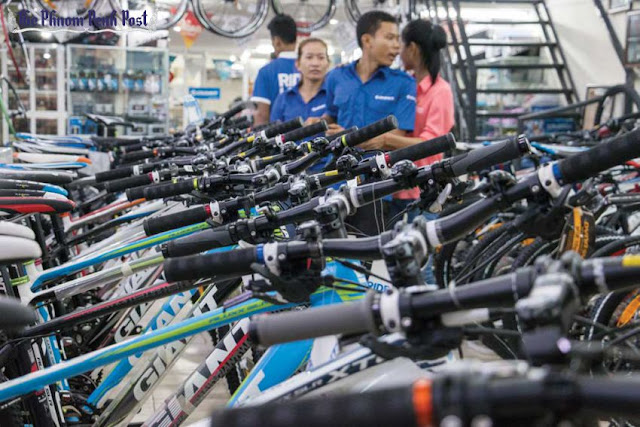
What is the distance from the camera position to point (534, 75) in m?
7.63

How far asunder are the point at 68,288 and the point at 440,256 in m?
2.29

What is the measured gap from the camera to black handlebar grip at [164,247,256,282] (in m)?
1.12

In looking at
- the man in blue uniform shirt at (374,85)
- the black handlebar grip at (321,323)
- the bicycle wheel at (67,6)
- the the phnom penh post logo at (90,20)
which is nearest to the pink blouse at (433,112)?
the man in blue uniform shirt at (374,85)

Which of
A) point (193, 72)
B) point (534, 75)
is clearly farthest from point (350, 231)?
point (193, 72)

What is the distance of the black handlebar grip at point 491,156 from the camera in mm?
1471

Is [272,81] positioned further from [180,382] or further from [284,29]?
[180,382]

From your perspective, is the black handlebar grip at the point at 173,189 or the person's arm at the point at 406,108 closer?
the black handlebar grip at the point at 173,189

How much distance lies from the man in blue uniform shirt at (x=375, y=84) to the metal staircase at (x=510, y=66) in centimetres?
293

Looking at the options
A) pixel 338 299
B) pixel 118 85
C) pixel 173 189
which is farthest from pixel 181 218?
pixel 118 85

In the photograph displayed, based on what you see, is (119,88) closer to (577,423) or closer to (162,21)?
(162,21)

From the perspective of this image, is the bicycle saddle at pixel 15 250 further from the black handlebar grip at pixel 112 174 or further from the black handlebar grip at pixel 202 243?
the black handlebar grip at pixel 112 174

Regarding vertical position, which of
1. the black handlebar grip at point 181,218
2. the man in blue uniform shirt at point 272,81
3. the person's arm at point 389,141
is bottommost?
the black handlebar grip at point 181,218

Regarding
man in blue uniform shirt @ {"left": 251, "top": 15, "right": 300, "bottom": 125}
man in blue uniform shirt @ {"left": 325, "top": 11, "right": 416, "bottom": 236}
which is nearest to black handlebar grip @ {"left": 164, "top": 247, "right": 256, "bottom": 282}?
man in blue uniform shirt @ {"left": 325, "top": 11, "right": 416, "bottom": 236}

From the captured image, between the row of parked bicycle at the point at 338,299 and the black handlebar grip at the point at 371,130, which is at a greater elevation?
the black handlebar grip at the point at 371,130
